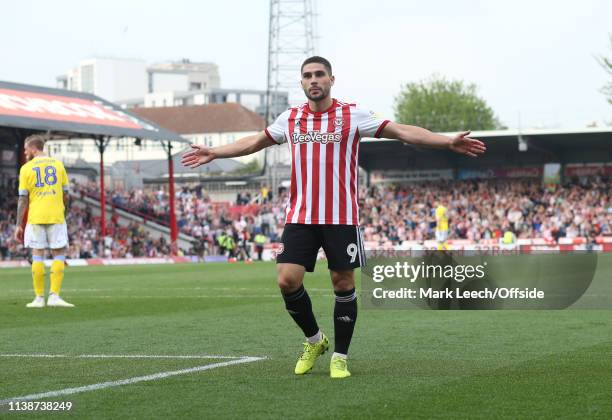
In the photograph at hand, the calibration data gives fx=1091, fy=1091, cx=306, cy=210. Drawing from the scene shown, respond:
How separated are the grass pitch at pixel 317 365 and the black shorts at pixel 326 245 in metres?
0.78

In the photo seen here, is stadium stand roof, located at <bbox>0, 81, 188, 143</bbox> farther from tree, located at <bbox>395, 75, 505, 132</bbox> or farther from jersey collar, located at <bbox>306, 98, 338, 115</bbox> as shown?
tree, located at <bbox>395, 75, 505, 132</bbox>

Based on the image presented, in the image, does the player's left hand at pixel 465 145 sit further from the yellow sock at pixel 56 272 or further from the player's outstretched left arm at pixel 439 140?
the yellow sock at pixel 56 272

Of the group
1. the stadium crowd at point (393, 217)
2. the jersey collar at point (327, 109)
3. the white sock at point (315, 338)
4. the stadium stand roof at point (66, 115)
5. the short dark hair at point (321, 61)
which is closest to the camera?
the short dark hair at point (321, 61)

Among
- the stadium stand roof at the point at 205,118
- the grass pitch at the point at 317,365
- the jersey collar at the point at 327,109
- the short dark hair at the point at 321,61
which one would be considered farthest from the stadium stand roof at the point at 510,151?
the stadium stand roof at the point at 205,118

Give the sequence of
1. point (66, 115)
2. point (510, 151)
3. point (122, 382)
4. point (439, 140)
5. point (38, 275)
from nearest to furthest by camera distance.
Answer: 1. point (122, 382)
2. point (439, 140)
3. point (38, 275)
4. point (66, 115)
5. point (510, 151)

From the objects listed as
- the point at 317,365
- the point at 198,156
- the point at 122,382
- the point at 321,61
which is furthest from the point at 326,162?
the point at 122,382

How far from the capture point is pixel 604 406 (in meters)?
5.92

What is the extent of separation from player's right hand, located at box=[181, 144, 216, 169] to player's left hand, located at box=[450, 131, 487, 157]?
6.02 feet

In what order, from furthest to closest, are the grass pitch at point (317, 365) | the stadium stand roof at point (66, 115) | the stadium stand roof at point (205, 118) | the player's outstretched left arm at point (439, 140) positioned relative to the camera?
the stadium stand roof at point (205, 118), the stadium stand roof at point (66, 115), the player's outstretched left arm at point (439, 140), the grass pitch at point (317, 365)

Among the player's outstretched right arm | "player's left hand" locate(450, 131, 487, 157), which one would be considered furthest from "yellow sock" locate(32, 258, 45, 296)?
"player's left hand" locate(450, 131, 487, 157)

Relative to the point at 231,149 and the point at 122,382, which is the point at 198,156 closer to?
the point at 231,149

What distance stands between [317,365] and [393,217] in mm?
47638

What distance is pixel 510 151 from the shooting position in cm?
5847

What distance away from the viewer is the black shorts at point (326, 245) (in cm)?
762
